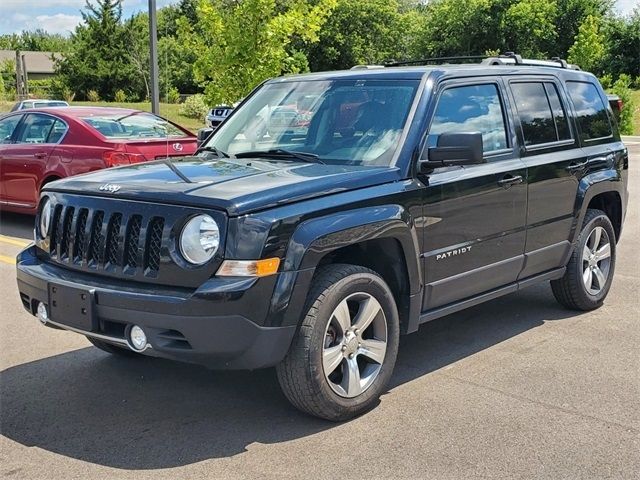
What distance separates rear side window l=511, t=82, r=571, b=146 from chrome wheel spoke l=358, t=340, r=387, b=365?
80.0 inches

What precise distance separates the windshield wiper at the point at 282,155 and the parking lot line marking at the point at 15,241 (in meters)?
5.01

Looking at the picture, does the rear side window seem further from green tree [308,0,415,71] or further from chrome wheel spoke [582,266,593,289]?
green tree [308,0,415,71]

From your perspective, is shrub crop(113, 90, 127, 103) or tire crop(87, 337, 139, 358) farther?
shrub crop(113, 90, 127, 103)

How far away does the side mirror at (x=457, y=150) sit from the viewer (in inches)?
170

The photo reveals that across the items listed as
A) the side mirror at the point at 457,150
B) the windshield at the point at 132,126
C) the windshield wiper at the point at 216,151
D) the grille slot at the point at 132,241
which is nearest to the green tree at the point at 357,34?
the windshield at the point at 132,126

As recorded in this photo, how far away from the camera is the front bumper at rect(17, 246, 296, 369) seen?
3.56 meters

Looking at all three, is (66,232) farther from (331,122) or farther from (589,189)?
(589,189)

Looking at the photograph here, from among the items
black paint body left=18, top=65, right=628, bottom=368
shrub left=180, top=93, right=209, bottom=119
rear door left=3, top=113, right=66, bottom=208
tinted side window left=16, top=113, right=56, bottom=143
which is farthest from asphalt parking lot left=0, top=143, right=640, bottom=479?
shrub left=180, top=93, right=209, bottom=119

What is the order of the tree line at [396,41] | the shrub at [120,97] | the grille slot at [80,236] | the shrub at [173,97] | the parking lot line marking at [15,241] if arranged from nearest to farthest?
the grille slot at [80,236] < the parking lot line marking at [15,241] < the tree line at [396,41] < the shrub at [120,97] < the shrub at [173,97]

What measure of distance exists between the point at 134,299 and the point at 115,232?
446mm

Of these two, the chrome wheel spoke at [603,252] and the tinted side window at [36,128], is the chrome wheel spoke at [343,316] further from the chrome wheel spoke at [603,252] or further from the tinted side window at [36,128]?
the tinted side window at [36,128]

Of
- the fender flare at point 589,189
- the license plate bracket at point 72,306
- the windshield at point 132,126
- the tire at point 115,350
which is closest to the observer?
the license plate bracket at point 72,306

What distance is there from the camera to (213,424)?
13.3 feet

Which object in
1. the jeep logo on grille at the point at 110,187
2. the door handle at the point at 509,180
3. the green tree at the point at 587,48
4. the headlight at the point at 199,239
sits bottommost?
the headlight at the point at 199,239
